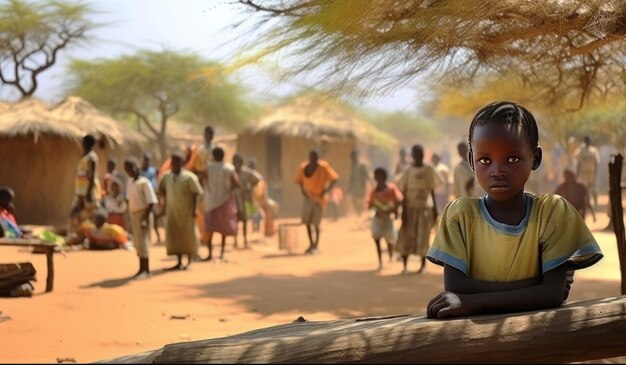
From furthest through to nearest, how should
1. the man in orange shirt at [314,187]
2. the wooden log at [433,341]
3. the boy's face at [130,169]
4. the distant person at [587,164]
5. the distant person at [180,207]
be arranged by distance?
the distant person at [587,164] → the man in orange shirt at [314,187] → the distant person at [180,207] → the boy's face at [130,169] → the wooden log at [433,341]

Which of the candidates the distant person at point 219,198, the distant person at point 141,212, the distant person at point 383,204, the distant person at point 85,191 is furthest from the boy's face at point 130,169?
the distant person at point 383,204

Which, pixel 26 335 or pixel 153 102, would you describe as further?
pixel 153 102

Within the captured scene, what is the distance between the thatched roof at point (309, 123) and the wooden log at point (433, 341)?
20.0 m

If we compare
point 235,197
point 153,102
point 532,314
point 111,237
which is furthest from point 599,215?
point 532,314

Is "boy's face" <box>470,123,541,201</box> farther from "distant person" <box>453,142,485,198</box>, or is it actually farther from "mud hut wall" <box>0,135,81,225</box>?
"distant person" <box>453,142,485,198</box>

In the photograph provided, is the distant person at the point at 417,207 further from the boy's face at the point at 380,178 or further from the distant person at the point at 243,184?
the distant person at the point at 243,184

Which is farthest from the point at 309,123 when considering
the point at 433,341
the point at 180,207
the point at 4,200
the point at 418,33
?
the point at 433,341

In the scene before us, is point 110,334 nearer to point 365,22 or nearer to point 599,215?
point 365,22

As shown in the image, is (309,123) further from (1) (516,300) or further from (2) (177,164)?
(1) (516,300)

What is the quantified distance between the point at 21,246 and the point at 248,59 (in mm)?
2635

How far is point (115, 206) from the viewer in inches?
520

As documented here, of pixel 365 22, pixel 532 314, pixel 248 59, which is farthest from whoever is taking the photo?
pixel 248 59

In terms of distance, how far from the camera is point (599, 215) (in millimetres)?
19359

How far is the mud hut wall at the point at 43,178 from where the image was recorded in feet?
36.4
